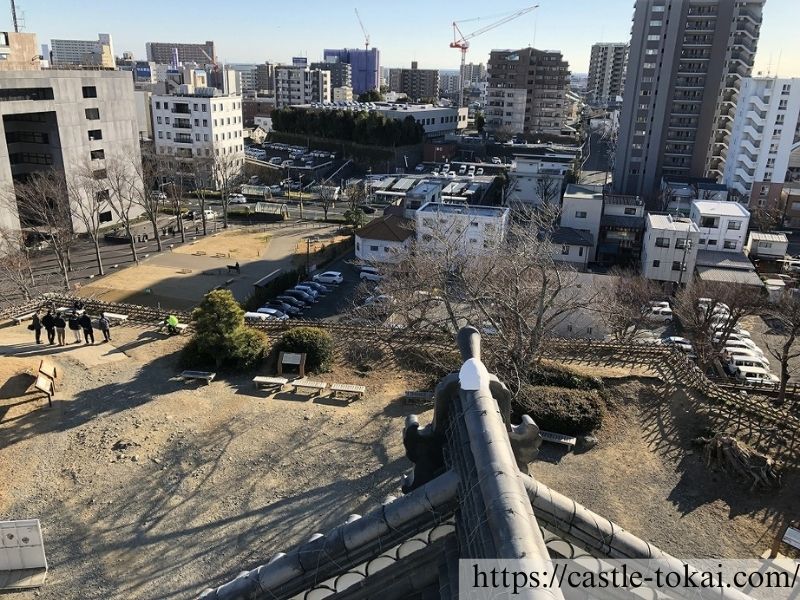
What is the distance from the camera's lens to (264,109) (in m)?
102

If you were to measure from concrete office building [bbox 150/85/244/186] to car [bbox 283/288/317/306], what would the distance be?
29.8m

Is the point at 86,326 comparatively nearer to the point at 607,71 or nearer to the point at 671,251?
the point at 671,251

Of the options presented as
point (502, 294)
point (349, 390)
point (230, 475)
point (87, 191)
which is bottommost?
point (230, 475)

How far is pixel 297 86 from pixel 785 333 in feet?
309

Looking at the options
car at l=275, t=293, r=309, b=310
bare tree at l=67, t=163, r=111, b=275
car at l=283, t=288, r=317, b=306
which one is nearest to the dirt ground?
car at l=275, t=293, r=309, b=310

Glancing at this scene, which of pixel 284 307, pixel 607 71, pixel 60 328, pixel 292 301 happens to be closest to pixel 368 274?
pixel 292 301

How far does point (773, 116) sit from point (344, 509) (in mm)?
52949

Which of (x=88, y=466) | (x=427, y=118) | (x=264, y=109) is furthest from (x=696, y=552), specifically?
(x=264, y=109)

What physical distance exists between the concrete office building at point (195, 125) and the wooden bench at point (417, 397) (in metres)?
46.0

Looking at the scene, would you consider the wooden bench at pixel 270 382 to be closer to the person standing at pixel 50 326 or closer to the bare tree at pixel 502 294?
the bare tree at pixel 502 294

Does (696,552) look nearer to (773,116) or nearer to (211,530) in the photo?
(211,530)

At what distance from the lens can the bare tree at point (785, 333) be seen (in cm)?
1677

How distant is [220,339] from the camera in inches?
632

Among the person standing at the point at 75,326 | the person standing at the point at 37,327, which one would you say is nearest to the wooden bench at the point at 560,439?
the person standing at the point at 75,326
